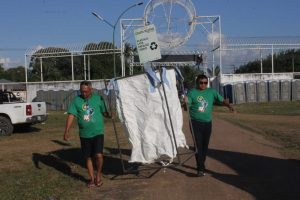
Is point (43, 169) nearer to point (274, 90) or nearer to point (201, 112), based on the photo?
point (201, 112)

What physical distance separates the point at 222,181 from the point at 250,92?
115 ft

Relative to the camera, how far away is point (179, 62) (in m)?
44.8

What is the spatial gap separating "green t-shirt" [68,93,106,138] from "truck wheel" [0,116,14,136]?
38.4 ft

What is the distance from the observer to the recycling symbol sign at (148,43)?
31.8ft

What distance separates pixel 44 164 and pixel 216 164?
12.6 feet

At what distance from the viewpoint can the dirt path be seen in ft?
27.0

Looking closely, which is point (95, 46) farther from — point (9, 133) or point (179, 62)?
point (9, 133)

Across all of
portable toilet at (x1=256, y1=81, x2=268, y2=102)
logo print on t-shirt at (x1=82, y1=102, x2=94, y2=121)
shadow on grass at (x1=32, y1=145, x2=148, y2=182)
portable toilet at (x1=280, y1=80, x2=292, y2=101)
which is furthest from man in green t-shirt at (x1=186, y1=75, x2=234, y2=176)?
portable toilet at (x1=280, y1=80, x2=292, y2=101)

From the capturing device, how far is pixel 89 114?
30.5 ft

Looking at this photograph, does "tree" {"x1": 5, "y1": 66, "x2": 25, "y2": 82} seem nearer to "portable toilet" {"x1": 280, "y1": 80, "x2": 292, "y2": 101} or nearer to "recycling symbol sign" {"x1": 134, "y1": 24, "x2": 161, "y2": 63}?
"portable toilet" {"x1": 280, "y1": 80, "x2": 292, "y2": 101}

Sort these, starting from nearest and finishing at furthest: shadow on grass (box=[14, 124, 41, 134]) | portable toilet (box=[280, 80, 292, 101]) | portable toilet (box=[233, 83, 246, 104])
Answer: shadow on grass (box=[14, 124, 41, 134]) → portable toilet (box=[233, 83, 246, 104]) → portable toilet (box=[280, 80, 292, 101])

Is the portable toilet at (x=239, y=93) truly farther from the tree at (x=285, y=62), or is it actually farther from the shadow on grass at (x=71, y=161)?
the tree at (x=285, y=62)

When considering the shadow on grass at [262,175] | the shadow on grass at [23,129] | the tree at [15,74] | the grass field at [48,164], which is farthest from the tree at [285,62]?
the shadow on grass at [262,175]

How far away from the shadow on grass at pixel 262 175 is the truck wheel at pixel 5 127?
1024 cm
